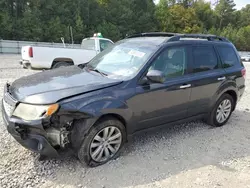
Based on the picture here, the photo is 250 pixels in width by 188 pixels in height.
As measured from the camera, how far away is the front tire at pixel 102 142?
308cm

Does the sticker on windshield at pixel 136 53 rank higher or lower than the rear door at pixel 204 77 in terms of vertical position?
higher

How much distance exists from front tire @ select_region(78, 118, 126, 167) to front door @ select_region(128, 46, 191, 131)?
0.34 m

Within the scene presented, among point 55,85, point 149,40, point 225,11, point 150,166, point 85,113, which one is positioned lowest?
point 150,166

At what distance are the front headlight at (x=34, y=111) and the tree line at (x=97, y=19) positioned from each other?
30182mm

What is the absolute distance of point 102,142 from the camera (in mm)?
3250

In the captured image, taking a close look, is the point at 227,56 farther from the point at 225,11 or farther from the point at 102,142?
the point at 225,11

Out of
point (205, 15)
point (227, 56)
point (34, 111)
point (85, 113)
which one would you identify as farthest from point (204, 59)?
point (205, 15)

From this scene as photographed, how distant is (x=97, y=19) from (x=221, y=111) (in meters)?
39.1

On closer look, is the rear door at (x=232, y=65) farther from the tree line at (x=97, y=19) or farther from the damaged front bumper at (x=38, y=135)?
the tree line at (x=97, y=19)

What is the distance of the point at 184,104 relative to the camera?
4.06 meters

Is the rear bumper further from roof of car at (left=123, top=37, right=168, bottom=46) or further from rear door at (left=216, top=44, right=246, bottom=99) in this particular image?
rear door at (left=216, top=44, right=246, bottom=99)

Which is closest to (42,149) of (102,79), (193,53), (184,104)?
(102,79)

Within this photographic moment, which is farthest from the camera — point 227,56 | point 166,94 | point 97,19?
point 97,19

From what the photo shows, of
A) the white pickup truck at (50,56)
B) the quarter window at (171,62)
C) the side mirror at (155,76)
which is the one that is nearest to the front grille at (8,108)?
the side mirror at (155,76)
